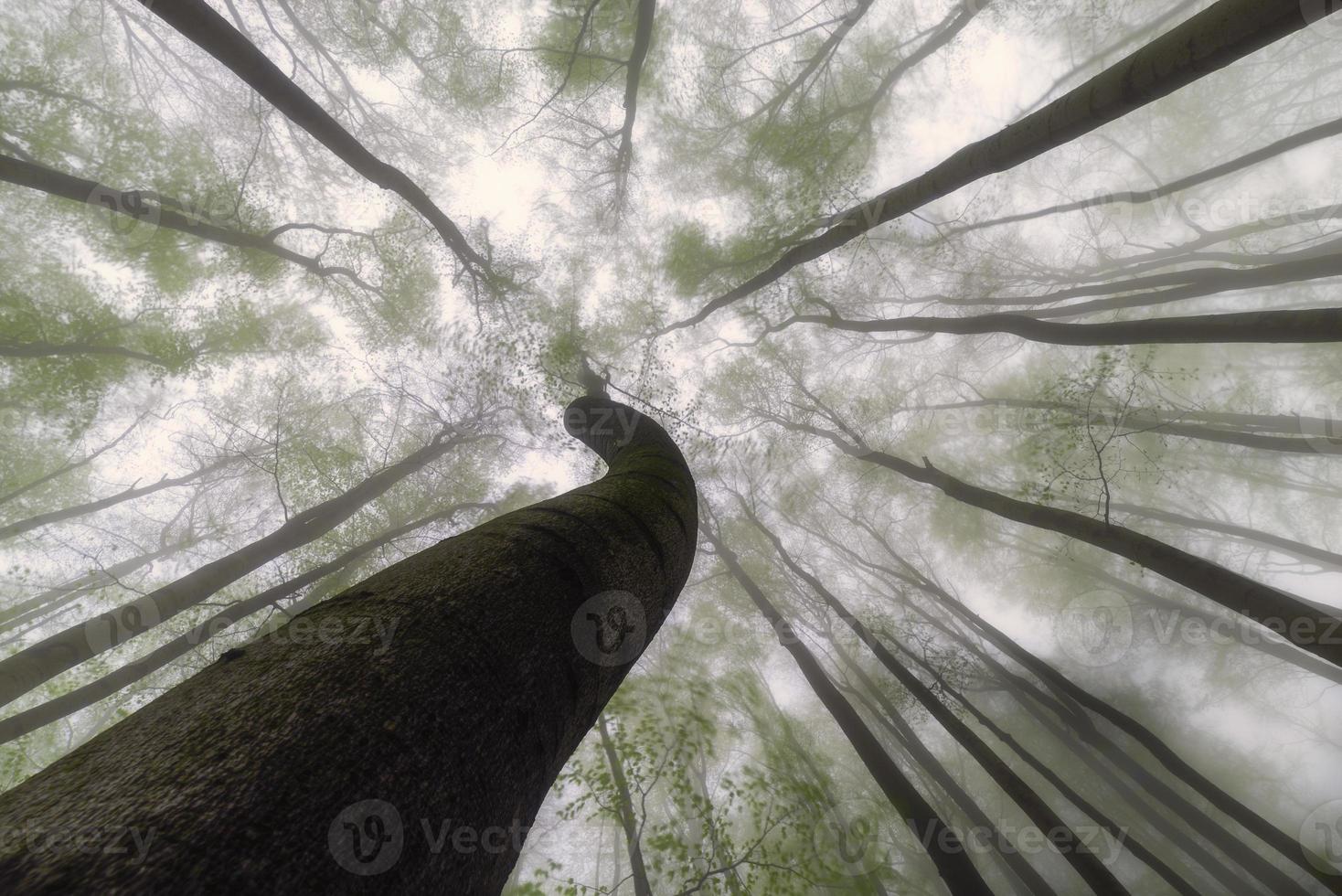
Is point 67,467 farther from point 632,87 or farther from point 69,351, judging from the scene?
point 632,87

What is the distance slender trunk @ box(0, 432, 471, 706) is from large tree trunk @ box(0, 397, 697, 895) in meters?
6.74

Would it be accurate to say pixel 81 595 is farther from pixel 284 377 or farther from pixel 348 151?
pixel 348 151

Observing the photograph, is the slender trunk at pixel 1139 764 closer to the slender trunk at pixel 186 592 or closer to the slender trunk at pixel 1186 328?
the slender trunk at pixel 1186 328

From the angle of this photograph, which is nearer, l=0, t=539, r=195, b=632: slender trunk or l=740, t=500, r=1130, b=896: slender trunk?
l=740, t=500, r=1130, b=896: slender trunk

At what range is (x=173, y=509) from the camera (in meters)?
9.50

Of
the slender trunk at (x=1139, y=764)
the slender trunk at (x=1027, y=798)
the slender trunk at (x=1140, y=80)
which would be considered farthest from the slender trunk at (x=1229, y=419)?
the slender trunk at (x=1140, y=80)

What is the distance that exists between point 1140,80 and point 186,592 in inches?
404

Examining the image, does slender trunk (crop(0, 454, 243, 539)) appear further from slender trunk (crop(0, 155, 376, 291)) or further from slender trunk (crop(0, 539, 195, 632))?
slender trunk (crop(0, 155, 376, 291))

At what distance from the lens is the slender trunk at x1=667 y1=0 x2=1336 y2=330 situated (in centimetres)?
252

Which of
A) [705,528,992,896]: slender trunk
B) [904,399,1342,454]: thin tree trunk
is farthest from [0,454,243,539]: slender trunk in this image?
[904,399,1342,454]: thin tree trunk

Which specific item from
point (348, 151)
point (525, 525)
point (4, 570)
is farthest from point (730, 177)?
point (4, 570)

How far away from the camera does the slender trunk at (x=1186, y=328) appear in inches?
146

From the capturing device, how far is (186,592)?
6312 mm

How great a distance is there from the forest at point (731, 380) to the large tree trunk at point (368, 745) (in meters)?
1.76
